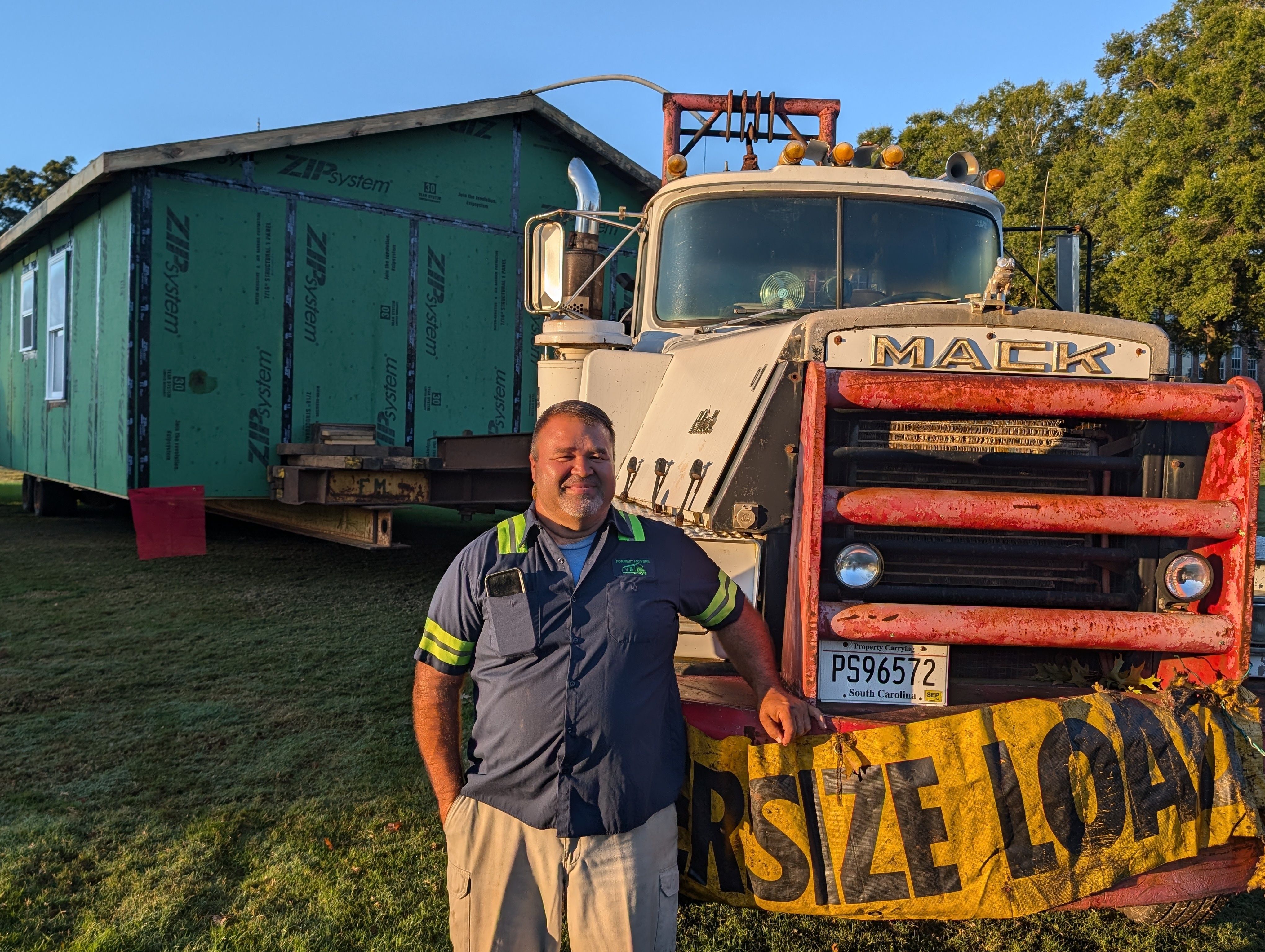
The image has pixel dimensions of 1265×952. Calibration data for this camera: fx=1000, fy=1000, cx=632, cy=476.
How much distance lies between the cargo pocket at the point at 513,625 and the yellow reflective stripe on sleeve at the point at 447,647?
131mm

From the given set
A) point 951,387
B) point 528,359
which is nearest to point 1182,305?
point 528,359

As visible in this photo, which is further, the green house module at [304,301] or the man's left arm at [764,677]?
the green house module at [304,301]

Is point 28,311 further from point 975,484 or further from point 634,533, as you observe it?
point 975,484

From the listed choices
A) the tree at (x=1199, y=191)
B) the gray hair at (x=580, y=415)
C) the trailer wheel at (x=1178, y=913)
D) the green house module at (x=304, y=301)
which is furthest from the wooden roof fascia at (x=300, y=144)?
the tree at (x=1199, y=191)

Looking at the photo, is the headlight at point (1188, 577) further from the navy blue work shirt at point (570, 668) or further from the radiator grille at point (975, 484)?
the navy blue work shirt at point (570, 668)

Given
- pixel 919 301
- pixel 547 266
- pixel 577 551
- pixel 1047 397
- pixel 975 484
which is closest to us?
pixel 577 551

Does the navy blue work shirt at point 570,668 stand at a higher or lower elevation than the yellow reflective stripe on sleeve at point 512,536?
lower

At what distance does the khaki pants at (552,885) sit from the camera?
99.4 inches

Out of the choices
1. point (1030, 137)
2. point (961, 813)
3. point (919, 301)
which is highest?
point (1030, 137)

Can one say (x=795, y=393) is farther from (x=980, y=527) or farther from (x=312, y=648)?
(x=312, y=648)

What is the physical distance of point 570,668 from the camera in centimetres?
254

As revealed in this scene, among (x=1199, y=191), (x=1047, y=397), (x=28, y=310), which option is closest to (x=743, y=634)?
(x=1047, y=397)

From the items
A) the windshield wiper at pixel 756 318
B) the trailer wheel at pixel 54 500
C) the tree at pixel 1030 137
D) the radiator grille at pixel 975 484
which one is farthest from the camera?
the tree at pixel 1030 137

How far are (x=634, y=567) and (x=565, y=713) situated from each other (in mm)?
424
